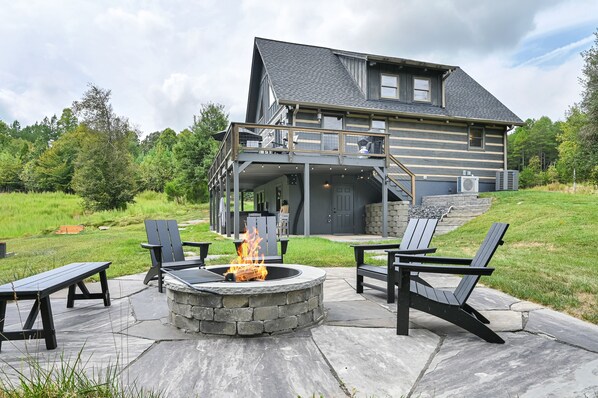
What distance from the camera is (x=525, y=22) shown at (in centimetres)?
1366

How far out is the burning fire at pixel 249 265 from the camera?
11.7ft

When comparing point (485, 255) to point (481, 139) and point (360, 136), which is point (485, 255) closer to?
point (360, 136)

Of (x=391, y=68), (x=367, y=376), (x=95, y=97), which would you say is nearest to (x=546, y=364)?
(x=367, y=376)

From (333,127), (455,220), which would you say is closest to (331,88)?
(333,127)

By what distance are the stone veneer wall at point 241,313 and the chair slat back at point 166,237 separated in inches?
78.4

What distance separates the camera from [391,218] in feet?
43.8

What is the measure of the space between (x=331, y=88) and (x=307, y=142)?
3210mm

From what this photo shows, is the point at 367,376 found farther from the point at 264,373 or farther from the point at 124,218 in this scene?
the point at 124,218

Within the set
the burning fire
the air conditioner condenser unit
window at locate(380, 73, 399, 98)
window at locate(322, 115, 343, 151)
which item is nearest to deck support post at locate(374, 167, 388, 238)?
window at locate(322, 115, 343, 151)

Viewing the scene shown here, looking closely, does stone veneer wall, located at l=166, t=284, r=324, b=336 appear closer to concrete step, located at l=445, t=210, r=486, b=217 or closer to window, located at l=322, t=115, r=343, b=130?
concrete step, located at l=445, t=210, r=486, b=217

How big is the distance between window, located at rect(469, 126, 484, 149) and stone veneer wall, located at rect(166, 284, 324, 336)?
1602 cm

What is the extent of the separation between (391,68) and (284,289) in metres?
15.1

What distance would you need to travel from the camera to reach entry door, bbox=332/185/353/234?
48.7ft

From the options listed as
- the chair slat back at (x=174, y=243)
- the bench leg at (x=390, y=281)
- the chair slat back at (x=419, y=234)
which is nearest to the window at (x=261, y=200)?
the chair slat back at (x=174, y=243)
